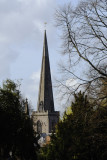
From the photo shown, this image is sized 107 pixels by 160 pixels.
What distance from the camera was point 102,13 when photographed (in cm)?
1352

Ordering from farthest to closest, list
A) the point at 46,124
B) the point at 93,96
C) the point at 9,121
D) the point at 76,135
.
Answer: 1. the point at 46,124
2. the point at 9,121
3. the point at 76,135
4. the point at 93,96

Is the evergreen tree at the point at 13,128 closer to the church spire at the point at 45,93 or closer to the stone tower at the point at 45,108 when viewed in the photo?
the stone tower at the point at 45,108

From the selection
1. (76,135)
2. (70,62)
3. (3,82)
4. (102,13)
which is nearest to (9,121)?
(3,82)

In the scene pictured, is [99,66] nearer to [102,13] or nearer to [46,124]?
[102,13]

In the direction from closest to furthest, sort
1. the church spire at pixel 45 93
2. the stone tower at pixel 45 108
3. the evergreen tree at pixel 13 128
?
the evergreen tree at pixel 13 128
the stone tower at pixel 45 108
the church spire at pixel 45 93

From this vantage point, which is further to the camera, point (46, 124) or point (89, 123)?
point (46, 124)

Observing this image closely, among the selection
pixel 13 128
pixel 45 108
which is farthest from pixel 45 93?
pixel 13 128

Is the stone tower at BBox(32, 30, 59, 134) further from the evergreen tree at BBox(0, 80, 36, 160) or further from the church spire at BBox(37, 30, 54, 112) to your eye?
the evergreen tree at BBox(0, 80, 36, 160)

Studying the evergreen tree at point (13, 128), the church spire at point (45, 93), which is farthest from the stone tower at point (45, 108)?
the evergreen tree at point (13, 128)

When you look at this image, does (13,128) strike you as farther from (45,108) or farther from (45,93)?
(45,93)

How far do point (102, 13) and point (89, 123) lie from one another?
469cm

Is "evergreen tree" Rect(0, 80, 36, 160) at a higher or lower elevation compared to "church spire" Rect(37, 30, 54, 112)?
lower

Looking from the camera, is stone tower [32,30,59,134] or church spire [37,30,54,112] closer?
stone tower [32,30,59,134]

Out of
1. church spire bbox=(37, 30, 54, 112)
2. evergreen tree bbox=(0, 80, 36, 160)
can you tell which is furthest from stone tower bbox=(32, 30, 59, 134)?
evergreen tree bbox=(0, 80, 36, 160)
